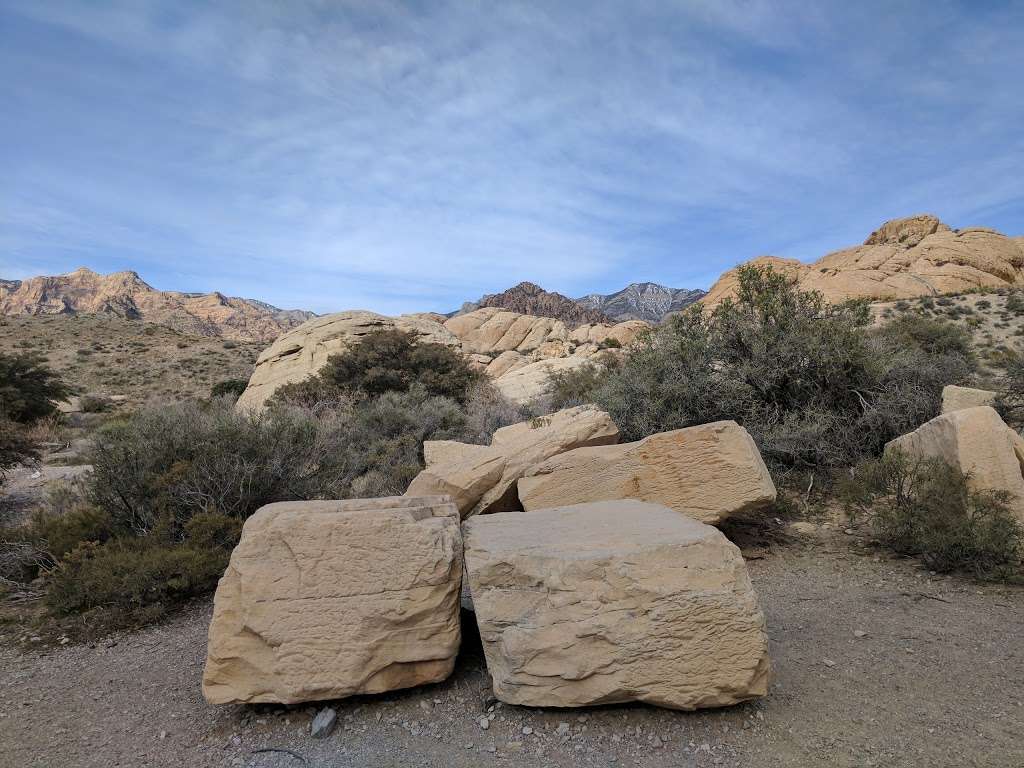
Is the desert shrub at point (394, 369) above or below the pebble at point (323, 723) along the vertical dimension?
above

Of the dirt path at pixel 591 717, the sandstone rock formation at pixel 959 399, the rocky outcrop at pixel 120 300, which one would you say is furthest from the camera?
the rocky outcrop at pixel 120 300

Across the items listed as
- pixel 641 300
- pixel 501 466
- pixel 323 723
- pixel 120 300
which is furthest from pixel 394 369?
pixel 120 300

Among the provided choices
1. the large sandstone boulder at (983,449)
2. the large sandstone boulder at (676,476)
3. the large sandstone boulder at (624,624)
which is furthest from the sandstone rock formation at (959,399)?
the large sandstone boulder at (624,624)

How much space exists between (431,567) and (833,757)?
219 centimetres

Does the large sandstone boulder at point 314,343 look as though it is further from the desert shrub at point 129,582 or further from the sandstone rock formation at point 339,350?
the desert shrub at point 129,582

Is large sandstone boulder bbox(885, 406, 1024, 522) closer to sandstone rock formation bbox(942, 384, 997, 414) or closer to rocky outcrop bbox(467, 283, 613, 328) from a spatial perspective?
sandstone rock formation bbox(942, 384, 997, 414)

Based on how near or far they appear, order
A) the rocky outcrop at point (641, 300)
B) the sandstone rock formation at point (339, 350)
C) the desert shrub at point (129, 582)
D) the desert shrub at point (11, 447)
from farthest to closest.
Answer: the rocky outcrop at point (641, 300) → the sandstone rock formation at point (339, 350) → the desert shrub at point (11, 447) → the desert shrub at point (129, 582)

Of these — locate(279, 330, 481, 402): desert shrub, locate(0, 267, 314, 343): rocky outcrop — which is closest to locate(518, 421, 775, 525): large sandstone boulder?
locate(279, 330, 481, 402): desert shrub

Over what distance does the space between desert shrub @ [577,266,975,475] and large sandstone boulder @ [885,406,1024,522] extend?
79.6 inches

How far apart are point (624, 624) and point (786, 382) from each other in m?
6.96

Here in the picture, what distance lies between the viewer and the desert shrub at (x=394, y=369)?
15.1 meters

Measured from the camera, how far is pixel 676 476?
18.4ft

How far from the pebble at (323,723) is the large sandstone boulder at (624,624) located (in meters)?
0.92

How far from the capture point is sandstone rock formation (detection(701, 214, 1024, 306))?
2998 cm
